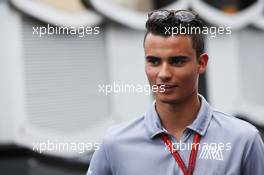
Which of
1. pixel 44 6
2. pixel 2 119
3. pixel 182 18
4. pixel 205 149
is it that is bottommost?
pixel 2 119

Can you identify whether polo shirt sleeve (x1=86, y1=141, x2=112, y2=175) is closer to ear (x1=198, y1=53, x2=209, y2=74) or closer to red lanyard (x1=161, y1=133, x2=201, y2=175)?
red lanyard (x1=161, y1=133, x2=201, y2=175)

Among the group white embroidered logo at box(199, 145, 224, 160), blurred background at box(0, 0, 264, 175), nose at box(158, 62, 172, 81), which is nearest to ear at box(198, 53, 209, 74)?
nose at box(158, 62, 172, 81)

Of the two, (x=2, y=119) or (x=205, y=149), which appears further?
(x=2, y=119)

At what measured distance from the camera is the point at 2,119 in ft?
19.9

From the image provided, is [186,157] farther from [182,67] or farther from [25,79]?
[25,79]

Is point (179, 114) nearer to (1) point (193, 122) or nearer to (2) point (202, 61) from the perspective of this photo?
(1) point (193, 122)

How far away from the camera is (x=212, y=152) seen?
1782 millimetres

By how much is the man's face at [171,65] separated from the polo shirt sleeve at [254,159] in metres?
0.27

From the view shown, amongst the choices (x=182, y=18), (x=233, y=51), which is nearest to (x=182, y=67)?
(x=182, y=18)

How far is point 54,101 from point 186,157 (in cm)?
482

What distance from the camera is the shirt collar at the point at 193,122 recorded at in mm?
1873

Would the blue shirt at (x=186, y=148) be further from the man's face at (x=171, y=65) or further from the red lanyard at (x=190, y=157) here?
the man's face at (x=171, y=65)

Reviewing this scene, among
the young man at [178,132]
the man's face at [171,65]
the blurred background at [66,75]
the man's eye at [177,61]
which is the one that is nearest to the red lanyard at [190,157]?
the young man at [178,132]

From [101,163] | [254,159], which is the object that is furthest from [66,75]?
[254,159]
